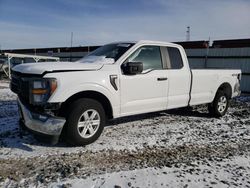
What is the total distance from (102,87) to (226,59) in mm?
11984

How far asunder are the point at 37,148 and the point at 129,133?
74.3 inches

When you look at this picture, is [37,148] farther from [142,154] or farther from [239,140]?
[239,140]

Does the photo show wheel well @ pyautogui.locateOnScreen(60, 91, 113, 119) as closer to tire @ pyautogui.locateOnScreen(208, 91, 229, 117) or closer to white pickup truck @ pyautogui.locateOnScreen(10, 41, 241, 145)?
white pickup truck @ pyautogui.locateOnScreen(10, 41, 241, 145)

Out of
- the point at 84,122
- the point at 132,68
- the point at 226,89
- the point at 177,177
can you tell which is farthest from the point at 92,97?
the point at 226,89

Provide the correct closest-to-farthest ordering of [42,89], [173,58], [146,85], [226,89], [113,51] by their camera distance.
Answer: [42,89] < [146,85] < [113,51] < [173,58] < [226,89]

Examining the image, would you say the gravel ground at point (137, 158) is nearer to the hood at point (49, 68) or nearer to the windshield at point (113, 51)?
the hood at point (49, 68)

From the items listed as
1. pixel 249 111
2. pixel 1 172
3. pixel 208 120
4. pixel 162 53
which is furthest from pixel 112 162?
pixel 249 111

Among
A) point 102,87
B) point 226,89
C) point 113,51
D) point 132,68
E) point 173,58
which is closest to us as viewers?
point 102,87

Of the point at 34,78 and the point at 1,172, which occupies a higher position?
the point at 34,78

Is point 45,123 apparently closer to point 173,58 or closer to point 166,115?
point 173,58

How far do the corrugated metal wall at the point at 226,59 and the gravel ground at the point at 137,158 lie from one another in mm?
7827

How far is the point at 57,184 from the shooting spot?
3322 millimetres

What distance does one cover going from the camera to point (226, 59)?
14906mm

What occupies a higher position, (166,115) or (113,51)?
(113,51)
